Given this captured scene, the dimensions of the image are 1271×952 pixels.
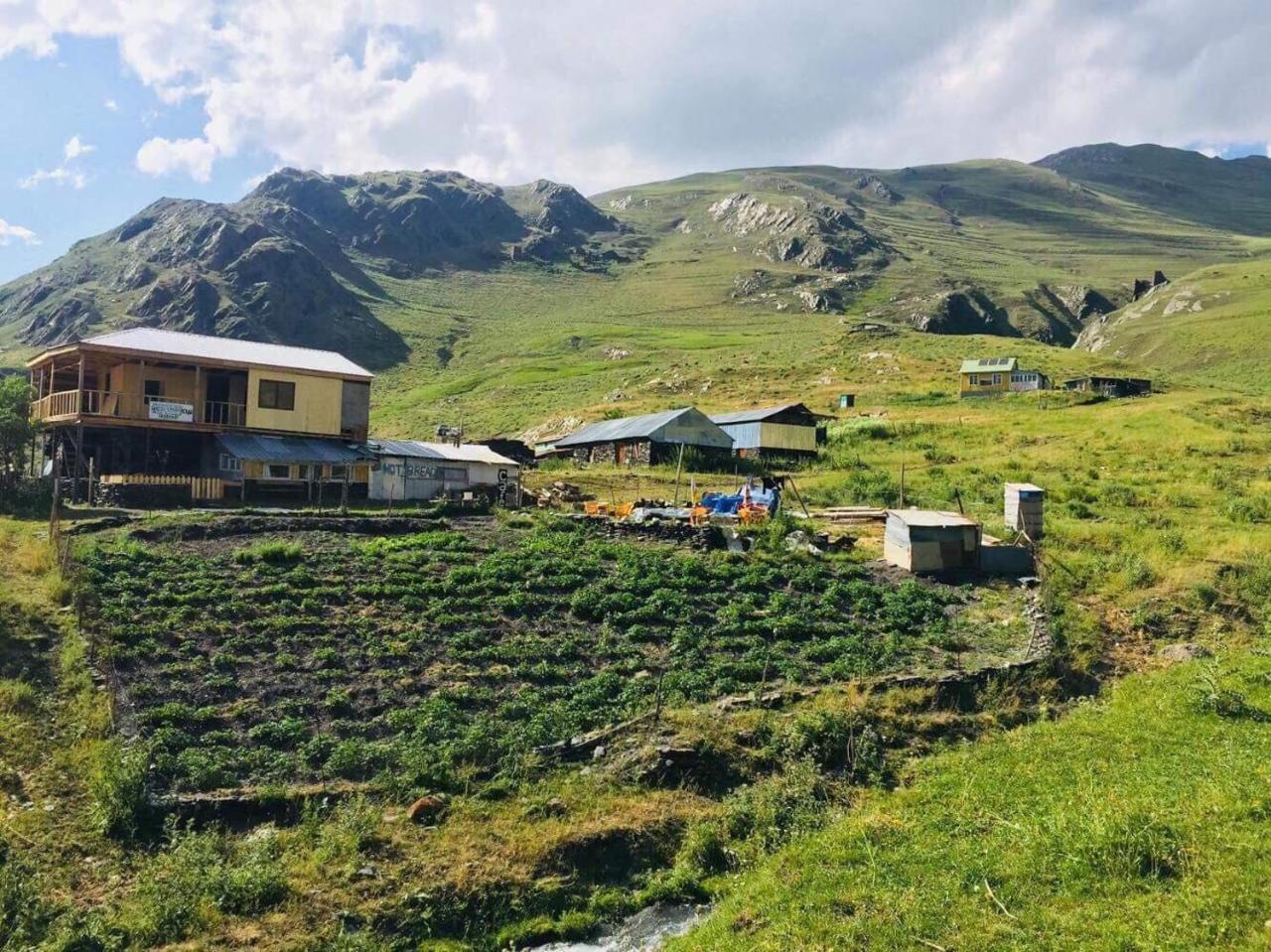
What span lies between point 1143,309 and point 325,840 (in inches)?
6071

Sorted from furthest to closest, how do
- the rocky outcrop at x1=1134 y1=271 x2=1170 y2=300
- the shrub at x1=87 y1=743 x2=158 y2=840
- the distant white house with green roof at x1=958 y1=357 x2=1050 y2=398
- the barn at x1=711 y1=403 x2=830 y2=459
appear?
the rocky outcrop at x1=1134 y1=271 x2=1170 y2=300
the distant white house with green roof at x1=958 y1=357 x2=1050 y2=398
the barn at x1=711 y1=403 x2=830 y2=459
the shrub at x1=87 y1=743 x2=158 y2=840

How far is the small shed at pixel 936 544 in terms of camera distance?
2314 cm

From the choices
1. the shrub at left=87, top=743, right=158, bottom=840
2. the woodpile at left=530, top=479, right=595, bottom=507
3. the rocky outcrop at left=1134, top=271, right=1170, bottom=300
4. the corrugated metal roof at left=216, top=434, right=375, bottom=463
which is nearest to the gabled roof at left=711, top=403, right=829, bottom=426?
the woodpile at left=530, top=479, right=595, bottom=507

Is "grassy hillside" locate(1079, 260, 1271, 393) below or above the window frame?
above

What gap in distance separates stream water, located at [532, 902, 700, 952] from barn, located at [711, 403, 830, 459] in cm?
4044

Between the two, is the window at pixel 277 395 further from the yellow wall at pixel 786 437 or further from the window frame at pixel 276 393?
the yellow wall at pixel 786 437

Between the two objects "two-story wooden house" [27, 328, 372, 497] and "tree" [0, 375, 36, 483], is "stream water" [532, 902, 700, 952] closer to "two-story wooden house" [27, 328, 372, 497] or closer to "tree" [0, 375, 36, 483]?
"two-story wooden house" [27, 328, 372, 497]

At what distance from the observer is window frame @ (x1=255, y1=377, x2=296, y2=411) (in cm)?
3634

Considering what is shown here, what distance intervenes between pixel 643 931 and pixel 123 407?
31.9 meters

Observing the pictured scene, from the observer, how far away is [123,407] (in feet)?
112

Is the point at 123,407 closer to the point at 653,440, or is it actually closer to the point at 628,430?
the point at 653,440

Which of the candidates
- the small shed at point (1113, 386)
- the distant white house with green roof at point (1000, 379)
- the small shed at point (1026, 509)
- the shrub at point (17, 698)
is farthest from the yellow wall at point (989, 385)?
the shrub at point (17, 698)

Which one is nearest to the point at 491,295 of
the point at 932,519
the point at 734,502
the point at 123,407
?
the point at 123,407

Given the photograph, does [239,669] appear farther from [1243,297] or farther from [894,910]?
[1243,297]
